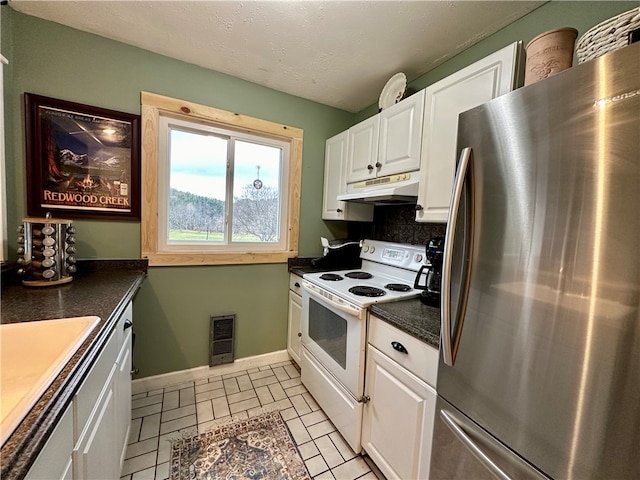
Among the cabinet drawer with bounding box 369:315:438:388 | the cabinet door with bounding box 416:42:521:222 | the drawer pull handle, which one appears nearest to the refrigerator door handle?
the cabinet drawer with bounding box 369:315:438:388

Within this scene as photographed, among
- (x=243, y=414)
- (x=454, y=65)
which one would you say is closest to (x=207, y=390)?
(x=243, y=414)

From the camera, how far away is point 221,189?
2152 millimetres

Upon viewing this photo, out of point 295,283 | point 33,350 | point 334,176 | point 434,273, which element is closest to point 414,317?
point 434,273

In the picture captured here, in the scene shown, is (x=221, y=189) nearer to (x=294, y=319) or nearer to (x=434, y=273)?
(x=294, y=319)

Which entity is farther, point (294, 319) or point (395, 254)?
point (294, 319)

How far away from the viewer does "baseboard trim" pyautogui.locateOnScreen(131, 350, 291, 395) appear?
6.33ft

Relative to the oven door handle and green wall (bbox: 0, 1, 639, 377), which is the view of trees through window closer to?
green wall (bbox: 0, 1, 639, 377)

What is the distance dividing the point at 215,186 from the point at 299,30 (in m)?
1.26

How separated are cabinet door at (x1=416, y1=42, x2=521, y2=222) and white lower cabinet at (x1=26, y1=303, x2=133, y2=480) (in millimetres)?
1543

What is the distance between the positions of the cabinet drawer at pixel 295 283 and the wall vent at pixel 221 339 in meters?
0.56

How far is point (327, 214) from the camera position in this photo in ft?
7.98

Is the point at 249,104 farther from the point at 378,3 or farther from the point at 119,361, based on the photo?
the point at 119,361

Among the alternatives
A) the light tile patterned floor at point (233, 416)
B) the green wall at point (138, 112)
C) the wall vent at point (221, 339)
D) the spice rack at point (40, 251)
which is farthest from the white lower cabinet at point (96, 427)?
the wall vent at point (221, 339)

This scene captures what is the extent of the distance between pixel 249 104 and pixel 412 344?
6.97 feet
